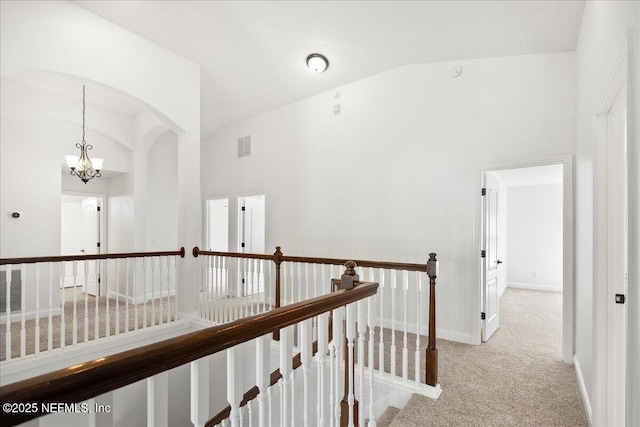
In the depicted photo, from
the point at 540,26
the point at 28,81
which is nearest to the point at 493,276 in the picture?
the point at 540,26

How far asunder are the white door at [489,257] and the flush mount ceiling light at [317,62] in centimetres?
245

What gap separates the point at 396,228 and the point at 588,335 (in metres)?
2.17

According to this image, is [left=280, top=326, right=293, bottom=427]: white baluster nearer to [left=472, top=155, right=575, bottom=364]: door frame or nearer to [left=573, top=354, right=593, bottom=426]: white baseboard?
[left=573, top=354, right=593, bottom=426]: white baseboard

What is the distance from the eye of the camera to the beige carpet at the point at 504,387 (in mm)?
2279

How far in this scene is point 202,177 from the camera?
275 inches

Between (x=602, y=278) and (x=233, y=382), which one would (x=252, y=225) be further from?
(x=233, y=382)

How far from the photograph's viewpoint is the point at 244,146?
6109 mm

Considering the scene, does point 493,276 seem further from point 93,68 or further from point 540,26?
point 93,68

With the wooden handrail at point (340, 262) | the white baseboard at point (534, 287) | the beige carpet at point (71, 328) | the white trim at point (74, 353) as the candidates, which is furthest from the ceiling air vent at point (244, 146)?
the white baseboard at point (534, 287)

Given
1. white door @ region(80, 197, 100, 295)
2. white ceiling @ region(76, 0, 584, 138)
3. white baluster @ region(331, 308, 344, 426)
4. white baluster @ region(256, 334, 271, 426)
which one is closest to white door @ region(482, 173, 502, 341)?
white ceiling @ region(76, 0, 584, 138)

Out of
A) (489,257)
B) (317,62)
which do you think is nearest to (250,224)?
(317,62)

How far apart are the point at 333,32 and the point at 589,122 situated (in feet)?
8.71

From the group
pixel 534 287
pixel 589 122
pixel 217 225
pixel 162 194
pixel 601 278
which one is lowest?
pixel 534 287

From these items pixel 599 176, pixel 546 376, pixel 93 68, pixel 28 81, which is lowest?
pixel 546 376
